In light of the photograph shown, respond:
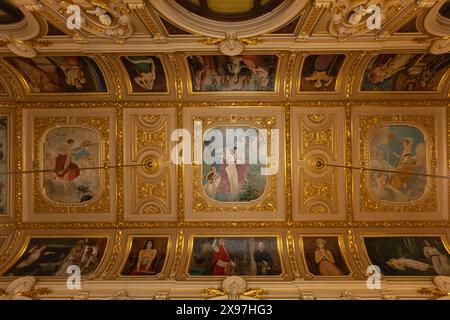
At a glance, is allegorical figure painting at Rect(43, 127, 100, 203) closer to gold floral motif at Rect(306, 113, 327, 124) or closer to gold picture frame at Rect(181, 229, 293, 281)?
gold picture frame at Rect(181, 229, 293, 281)

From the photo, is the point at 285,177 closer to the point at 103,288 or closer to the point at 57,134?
the point at 103,288

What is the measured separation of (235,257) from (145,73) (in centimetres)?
539

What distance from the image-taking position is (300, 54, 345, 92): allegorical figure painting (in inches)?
344

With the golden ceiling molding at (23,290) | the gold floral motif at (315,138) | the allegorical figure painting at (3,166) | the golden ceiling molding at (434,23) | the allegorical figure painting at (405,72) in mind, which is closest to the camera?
the golden ceiling molding at (434,23)

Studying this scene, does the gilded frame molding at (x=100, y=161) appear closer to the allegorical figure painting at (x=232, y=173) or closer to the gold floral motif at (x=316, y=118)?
the allegorical figure painting at (x=232, y=173)

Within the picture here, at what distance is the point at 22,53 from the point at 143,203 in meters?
4.83

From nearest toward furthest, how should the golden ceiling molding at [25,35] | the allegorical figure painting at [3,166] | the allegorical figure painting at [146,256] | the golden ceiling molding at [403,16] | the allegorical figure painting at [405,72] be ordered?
the golden ceiling molding at [403,16] → the golden ceiling molding at [25,35] → the allegorical figure painting at [405,72] → the allegorical figure painting at [146,256] → the allegorical figure painting at [3,166]

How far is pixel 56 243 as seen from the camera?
9.66 metres

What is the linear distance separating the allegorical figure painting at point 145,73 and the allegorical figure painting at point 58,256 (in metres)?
4.38

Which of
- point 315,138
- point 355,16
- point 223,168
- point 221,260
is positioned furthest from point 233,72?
point 221,260

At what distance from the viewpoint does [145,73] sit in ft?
30.5

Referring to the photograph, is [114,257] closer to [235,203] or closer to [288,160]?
[235,203]

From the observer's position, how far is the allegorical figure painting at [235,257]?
8.83 metres

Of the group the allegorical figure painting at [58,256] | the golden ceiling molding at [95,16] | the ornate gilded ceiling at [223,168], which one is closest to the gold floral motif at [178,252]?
the ornate gilded ceiling at [223,168]
